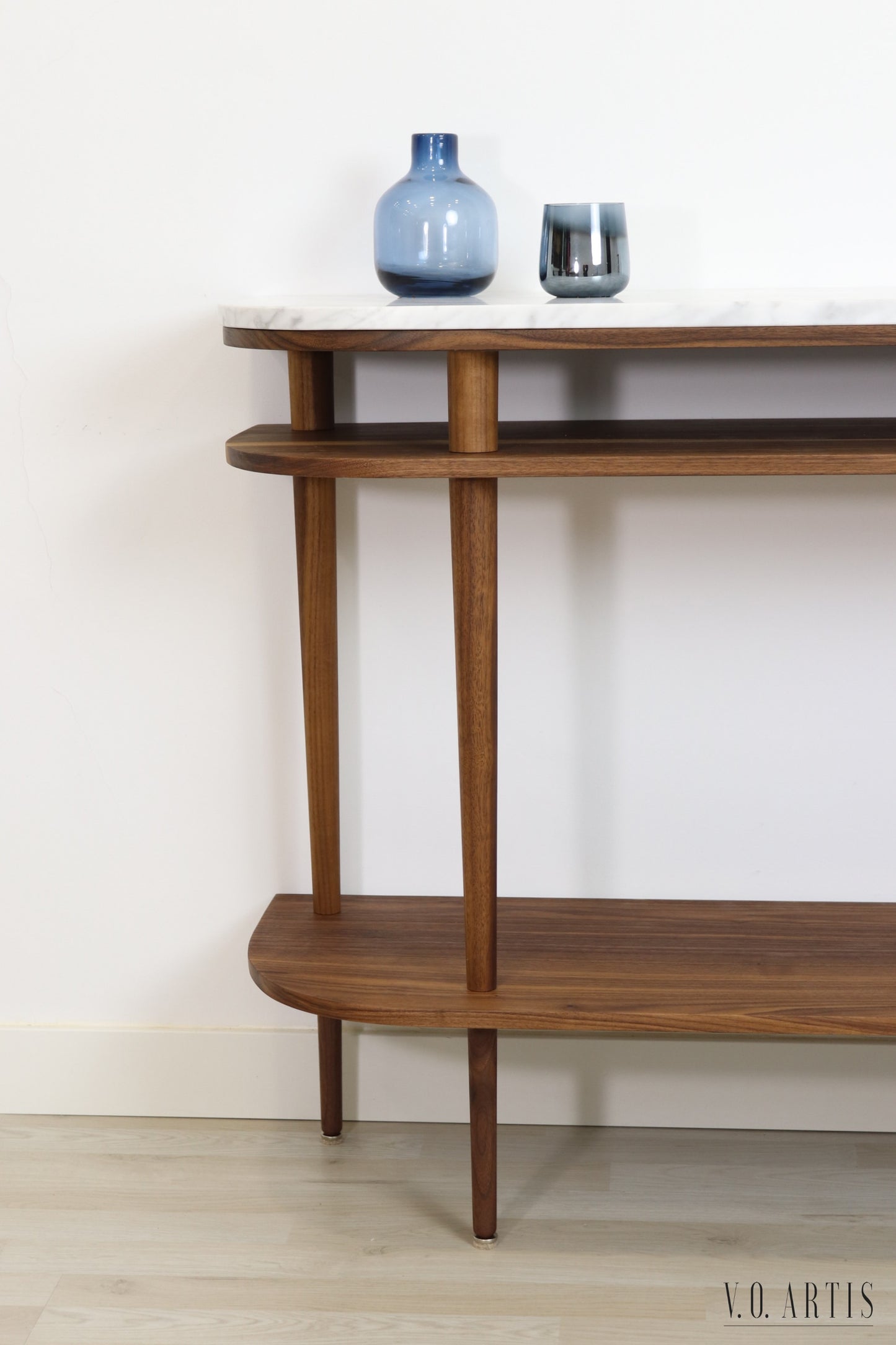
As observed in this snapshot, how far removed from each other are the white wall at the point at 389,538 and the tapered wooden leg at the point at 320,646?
0.10m

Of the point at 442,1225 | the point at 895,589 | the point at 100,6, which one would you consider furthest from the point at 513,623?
the point at 100,6

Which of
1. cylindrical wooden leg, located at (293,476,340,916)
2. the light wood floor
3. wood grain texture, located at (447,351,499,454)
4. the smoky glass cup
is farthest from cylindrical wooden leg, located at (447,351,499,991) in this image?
the light wood floor

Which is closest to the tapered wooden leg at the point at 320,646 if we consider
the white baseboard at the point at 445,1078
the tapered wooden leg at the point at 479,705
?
the white baseboard at the point at 445,1078

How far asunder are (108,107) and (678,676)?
42.5 inches

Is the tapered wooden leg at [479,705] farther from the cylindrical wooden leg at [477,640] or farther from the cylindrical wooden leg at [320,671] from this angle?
the cylindrical wooden leg at [320,671]

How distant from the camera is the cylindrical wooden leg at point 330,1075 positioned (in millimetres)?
1873

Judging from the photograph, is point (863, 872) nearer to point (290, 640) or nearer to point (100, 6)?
point (290, 640)

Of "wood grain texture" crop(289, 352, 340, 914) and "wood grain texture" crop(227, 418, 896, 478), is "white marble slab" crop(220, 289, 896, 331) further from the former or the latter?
"wood grain texture" crop(289, 352, 340, 914)

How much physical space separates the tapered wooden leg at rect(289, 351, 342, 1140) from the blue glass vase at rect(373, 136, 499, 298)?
185 mm

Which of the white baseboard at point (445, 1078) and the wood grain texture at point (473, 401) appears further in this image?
the white baseboard at point (445, 1078)

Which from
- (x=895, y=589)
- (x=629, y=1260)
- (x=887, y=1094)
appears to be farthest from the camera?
(x=887, y=1094)

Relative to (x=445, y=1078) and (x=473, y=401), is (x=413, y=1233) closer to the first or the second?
(x=445, y=1078)

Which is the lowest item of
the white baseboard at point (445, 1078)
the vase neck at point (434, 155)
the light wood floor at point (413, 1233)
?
the light wood floor at point (413, 1233)

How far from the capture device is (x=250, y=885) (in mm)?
1961
